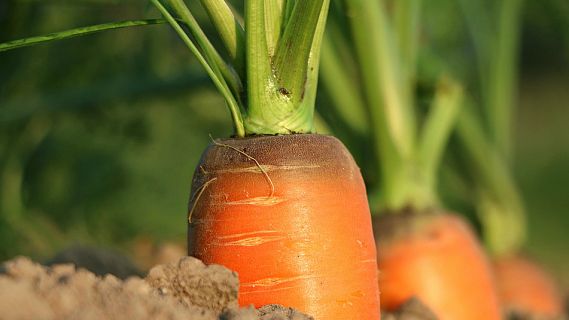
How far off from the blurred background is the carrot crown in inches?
67.0

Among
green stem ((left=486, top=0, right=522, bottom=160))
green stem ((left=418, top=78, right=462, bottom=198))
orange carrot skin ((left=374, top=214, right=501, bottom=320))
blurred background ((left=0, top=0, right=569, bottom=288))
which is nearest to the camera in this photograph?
orange carrot skin ((left=374, top=214, right=501, bottom=320))

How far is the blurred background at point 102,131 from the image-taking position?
13.6ft

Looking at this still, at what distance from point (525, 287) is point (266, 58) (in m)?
2.07

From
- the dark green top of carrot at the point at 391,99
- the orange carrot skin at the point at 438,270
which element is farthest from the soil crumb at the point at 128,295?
the dark green top of carrot at the point at 391,99

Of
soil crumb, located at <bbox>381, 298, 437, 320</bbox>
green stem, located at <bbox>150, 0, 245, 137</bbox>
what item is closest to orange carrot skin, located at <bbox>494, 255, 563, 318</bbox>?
soil crumb, located at <bbox>381, 298, 437, 320</bbox>

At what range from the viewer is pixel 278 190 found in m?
1.86

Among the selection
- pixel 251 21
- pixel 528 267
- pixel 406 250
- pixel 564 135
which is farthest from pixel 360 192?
pixel 564 135

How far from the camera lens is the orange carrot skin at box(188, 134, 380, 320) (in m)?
1.85

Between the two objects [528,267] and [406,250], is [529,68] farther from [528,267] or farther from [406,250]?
[406,250]

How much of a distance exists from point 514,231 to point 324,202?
217 cm

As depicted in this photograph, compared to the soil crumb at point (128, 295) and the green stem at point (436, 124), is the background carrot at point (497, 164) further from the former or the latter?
the soil crumb at point (128, 295)

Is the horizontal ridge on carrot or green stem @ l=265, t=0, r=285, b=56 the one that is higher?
green stem @ l=265, t=0, r=285, b=56

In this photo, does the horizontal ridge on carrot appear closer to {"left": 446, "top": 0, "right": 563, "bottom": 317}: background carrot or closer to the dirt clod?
the dirt clod

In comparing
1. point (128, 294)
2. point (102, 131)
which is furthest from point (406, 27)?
point (102, 131)
